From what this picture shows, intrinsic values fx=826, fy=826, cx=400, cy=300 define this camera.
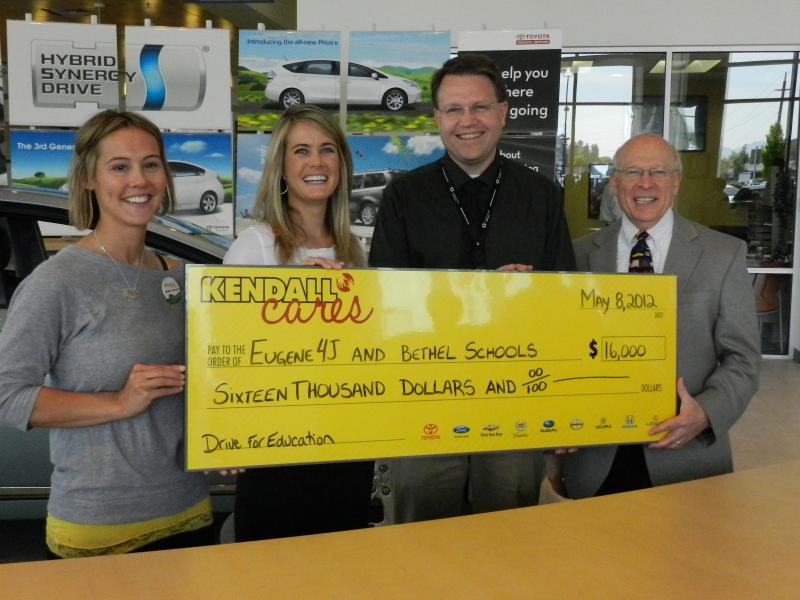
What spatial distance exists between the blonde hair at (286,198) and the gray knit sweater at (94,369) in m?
0.41

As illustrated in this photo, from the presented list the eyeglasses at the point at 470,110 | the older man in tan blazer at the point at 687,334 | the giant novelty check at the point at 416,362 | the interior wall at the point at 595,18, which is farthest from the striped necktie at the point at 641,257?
the interior wall at the point at 595,18

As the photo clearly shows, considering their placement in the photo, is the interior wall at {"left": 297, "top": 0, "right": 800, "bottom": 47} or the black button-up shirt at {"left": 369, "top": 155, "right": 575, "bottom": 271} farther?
the interior wall at {"left": 297, "top": 0, "right": 800, "bottom": 47}

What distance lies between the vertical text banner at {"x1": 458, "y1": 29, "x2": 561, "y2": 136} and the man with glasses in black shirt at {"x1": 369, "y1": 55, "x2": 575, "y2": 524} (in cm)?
371

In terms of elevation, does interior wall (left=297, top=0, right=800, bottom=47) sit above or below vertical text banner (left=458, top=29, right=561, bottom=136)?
above

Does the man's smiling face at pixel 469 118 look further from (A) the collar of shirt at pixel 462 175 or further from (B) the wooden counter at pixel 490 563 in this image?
(B) the wooden counter at pixel 490 563

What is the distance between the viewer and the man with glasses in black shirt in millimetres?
2324

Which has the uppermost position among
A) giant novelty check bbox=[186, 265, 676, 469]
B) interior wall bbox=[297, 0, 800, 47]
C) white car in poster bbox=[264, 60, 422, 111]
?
interior wall bbox=[297, 0, 800, 47]

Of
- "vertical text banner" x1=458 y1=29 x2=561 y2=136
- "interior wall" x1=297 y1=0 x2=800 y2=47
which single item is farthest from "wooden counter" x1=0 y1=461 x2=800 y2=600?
"interior wall" x1=297 y1=0 x2=800 y2=47

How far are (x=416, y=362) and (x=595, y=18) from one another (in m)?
6.05

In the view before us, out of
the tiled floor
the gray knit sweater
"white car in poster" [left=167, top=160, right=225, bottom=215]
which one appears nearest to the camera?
the gray knit sweater

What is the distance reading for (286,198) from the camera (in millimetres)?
2230

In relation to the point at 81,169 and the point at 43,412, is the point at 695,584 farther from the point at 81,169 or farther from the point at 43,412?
the point at 81,169

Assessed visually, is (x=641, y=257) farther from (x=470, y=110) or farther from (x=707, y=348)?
(x=470, y=110)

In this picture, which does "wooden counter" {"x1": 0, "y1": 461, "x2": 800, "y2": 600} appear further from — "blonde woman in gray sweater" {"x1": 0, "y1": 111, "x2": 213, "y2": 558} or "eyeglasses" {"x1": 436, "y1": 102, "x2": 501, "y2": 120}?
"eyeglasses" {"x1": 436, "y1": 102, "x2": 501, "y2": 120}
